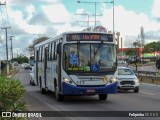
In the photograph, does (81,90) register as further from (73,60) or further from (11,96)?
(11,96)

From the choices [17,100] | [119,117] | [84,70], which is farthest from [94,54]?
[17,100]

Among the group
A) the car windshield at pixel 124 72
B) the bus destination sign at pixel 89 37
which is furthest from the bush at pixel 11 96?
the car windshield at pixel 124 72

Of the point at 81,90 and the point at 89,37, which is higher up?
the point at 89,37

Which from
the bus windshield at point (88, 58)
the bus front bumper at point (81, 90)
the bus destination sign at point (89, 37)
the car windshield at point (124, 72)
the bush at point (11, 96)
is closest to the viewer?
the bush at point (11, 96)

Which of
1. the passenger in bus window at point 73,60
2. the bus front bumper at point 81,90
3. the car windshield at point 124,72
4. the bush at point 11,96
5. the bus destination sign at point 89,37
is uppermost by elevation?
the bus destination sign at point 89,37

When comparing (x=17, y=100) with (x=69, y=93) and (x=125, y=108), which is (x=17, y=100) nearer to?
(x=125, y=108)

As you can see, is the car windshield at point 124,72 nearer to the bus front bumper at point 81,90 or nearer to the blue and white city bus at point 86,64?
the blue and white city bus at point 86,64

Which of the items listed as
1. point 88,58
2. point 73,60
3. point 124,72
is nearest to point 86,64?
point 88,58

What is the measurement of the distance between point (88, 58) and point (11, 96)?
9247 mm

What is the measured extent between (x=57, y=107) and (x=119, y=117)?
4.46 metres

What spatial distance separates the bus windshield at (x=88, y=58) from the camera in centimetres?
1944

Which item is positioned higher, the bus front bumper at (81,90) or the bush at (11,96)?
the bush at (11,96)

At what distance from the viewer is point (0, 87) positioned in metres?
10.5

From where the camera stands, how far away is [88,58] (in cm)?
1953
